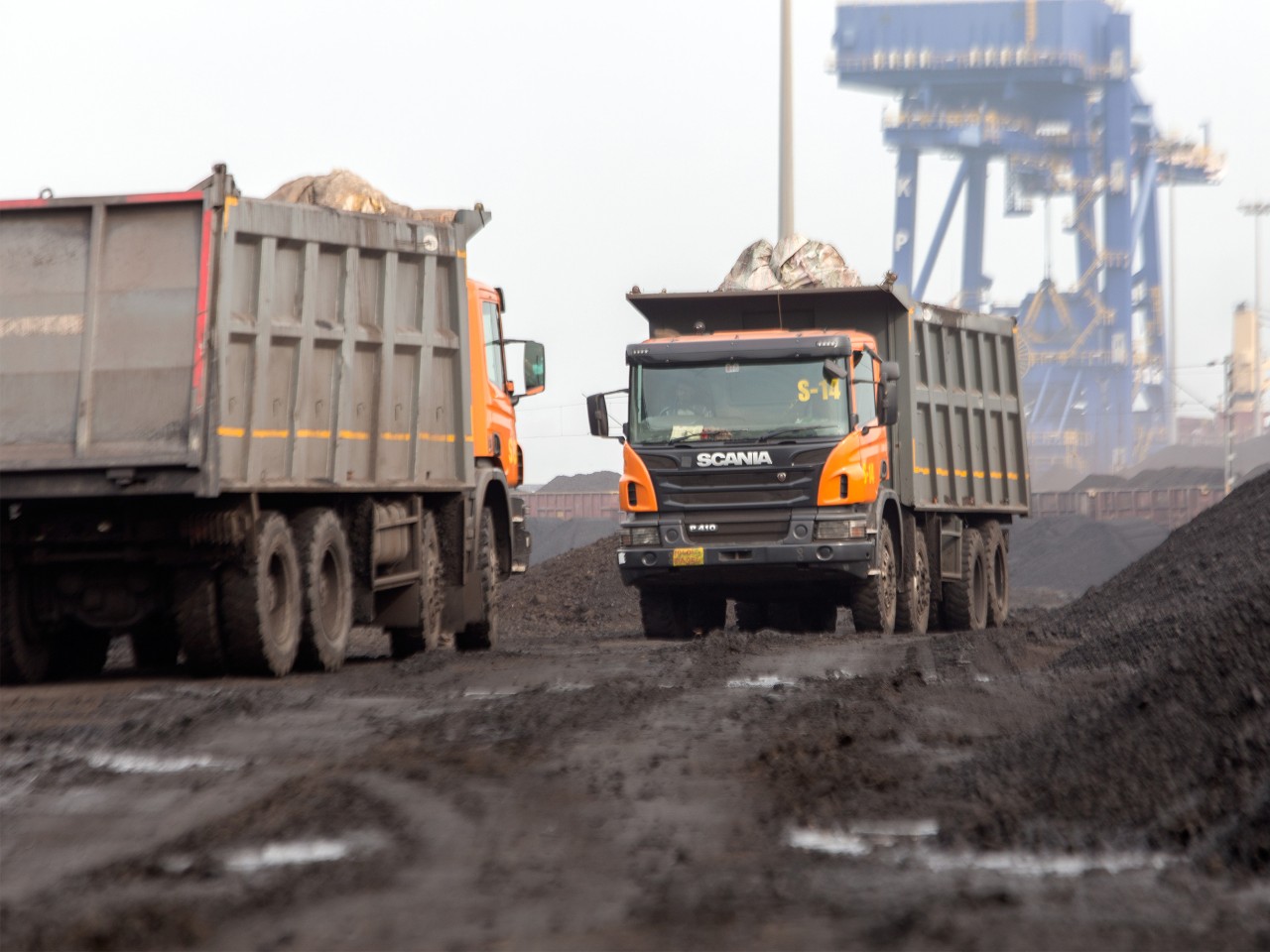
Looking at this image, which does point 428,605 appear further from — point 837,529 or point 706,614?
point 706,614

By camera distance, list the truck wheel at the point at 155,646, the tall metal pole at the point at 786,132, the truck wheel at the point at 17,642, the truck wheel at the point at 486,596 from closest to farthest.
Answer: the truck wheel at the point at 17,642, the truck wheel at the point at 155,646, the truck wheel at the point at 486,596, the tall metal pole at the point at 786,132

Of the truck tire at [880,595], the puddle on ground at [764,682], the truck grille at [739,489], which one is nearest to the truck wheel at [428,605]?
the truck grille at [739,489]

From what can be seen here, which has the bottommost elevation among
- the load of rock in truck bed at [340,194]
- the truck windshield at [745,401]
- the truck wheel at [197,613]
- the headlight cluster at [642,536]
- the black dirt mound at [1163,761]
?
the black dirt mound at [1163,761]

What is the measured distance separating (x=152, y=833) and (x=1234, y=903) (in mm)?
3487

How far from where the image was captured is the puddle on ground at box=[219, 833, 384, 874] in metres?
5.64

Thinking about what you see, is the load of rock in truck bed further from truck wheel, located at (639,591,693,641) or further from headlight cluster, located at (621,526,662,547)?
truck wheel, located at (639,591,693,641)

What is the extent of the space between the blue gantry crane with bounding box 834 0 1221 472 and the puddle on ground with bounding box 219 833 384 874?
8366 cm

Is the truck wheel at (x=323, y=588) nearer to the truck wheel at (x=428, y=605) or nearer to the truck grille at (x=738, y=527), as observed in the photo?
the truck wheel at (x=428, y=605)

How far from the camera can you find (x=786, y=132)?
28.8 m

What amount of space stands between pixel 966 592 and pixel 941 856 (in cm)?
1467

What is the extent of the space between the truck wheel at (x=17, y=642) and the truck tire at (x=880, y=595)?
7.49 meters

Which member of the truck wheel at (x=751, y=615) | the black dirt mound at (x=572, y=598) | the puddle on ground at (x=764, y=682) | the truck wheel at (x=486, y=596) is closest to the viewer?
the puddle on ground at (x=764, y=682)

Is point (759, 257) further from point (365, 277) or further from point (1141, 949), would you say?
point (1141, 949)

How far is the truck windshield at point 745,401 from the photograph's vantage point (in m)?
16.3
